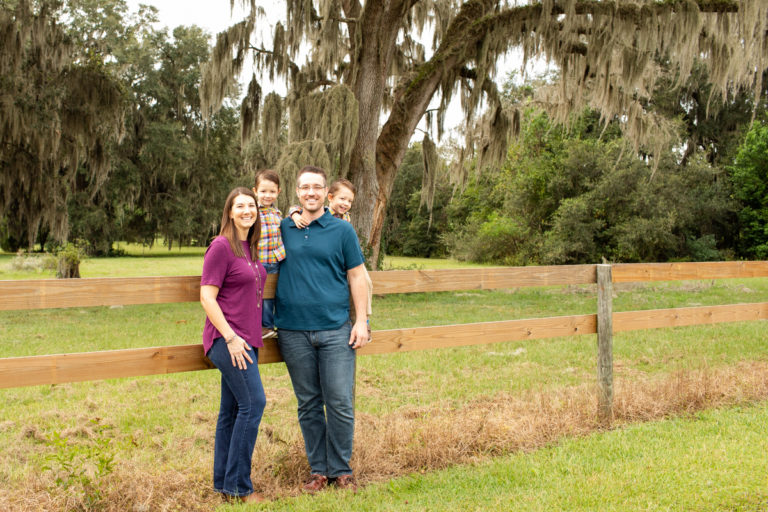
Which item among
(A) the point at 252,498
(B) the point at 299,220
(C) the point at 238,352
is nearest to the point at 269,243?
(B) the point at 299,220

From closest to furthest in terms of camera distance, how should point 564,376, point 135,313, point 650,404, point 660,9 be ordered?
point 650,404
point 564,376
point 660,9
point 135,313

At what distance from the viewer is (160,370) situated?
3.03 meters

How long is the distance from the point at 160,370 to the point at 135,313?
9.39 m

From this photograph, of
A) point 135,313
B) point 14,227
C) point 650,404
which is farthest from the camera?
point 14,227

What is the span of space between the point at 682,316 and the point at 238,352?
373cm

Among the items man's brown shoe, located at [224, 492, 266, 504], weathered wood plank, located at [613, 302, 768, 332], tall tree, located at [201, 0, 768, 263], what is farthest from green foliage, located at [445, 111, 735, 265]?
man's brown shoe, located at [224, 492, 266, 504]

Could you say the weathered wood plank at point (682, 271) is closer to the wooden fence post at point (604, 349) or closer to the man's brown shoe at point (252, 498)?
the wooden fence post at point (604, 349)

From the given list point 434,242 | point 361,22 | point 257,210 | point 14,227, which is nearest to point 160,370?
point 257,210

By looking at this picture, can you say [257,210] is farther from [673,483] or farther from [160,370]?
[673,483]

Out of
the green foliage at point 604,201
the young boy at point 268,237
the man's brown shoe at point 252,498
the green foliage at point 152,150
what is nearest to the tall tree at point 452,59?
the young boy at point 268,237

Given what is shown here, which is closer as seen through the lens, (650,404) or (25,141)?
(650,404)

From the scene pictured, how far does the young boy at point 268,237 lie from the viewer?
3.14m

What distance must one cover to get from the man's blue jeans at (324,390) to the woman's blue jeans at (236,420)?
26 cm

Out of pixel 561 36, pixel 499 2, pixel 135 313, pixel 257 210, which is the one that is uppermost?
pixel 499 2
